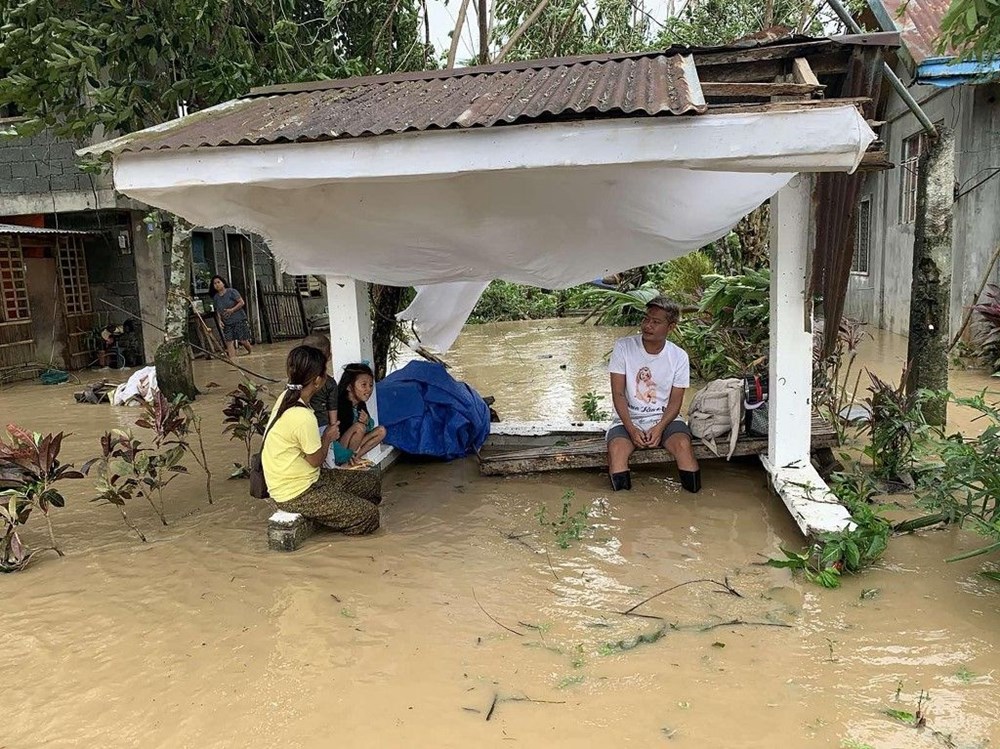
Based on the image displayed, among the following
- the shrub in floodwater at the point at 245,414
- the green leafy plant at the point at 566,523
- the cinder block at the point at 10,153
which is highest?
the cinder block at the point at 10,153

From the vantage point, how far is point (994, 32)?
3.52 meters

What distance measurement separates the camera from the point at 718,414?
5.17 meters

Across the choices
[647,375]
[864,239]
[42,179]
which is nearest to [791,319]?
[647,375]

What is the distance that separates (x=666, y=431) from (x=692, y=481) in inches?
15.2

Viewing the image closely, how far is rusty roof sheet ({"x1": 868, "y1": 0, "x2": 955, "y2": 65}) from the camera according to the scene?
8.64 m

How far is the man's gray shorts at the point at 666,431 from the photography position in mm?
5115

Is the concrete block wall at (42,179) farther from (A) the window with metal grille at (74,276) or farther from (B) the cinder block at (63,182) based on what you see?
(A) the window with metal grille at (74,276)

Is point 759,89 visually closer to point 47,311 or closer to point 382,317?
point 382,317

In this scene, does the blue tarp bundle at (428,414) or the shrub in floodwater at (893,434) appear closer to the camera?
the shrub in floodwater at (893,434)

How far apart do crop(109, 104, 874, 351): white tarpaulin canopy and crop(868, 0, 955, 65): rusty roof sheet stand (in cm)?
548

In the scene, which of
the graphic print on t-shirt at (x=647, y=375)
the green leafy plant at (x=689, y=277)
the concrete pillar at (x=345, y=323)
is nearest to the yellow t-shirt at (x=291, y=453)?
the concrete pillar at (x=345, y=323)

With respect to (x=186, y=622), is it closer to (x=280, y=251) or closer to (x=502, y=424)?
(x=280, y=251)

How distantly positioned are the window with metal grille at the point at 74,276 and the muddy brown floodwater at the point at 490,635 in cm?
903

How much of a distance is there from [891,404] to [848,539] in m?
1.46
